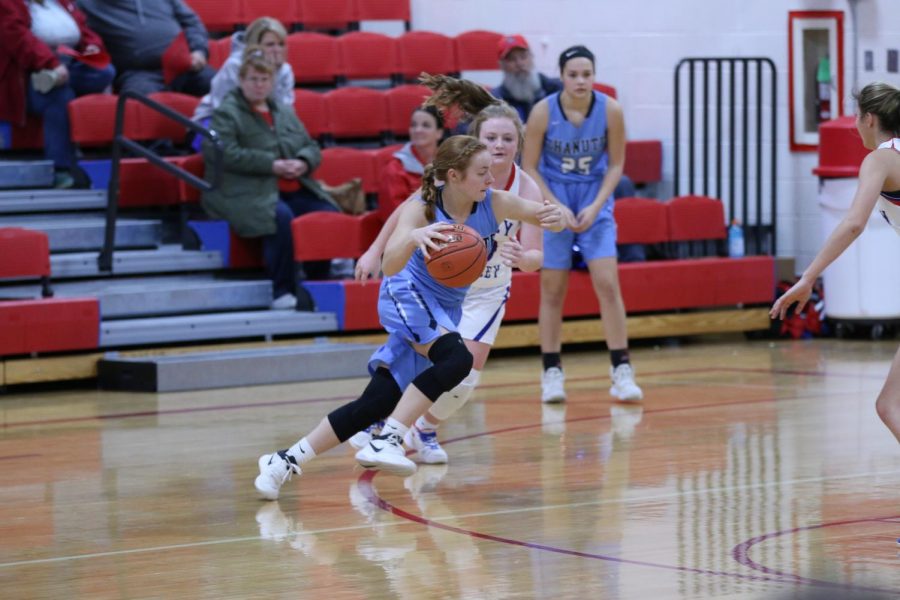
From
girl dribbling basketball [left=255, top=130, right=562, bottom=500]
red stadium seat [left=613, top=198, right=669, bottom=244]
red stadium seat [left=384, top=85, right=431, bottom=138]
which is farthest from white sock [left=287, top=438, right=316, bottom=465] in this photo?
red stadium seat [left=384, top=85, right=431, bottom=138]

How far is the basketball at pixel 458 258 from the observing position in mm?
4684

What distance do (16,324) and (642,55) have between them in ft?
15.9

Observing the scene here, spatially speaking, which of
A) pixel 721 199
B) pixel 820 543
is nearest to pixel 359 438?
pixel 820 543

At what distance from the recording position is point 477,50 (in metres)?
10.9

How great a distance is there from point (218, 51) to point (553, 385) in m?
4.26

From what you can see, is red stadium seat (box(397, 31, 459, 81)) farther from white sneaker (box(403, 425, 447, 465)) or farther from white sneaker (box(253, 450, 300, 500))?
white sneaker (box(253, 450, 300, 500))

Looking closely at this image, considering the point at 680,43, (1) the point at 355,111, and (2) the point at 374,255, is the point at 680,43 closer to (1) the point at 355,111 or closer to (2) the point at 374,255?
(1) the point at 355,111

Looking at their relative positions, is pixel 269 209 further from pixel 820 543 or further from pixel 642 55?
pixel 820 543

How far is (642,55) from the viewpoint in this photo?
10641 mm

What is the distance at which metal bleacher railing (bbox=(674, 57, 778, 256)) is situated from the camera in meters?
10.1

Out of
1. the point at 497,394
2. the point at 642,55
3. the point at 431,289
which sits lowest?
the point at 497,394

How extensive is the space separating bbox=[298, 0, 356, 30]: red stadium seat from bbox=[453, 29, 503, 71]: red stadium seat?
2.60 ft

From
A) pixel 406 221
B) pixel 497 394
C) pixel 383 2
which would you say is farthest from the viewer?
pixel 383 2

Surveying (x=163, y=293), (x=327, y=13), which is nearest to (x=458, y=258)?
(x=163, y=293)
